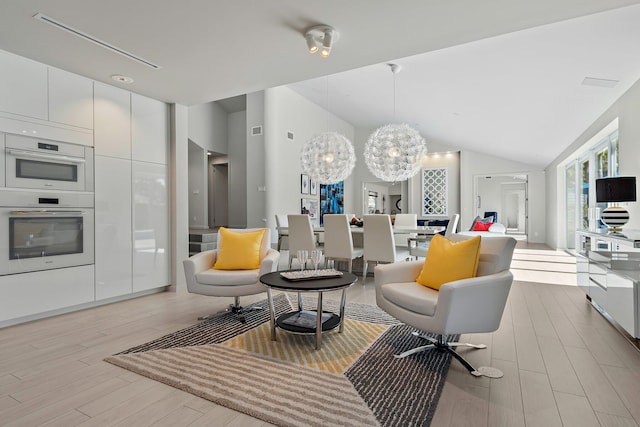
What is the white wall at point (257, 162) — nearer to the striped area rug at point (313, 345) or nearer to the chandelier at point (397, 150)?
the chandelier at point (397, 150)

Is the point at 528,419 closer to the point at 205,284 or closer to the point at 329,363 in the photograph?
the point at 329,363

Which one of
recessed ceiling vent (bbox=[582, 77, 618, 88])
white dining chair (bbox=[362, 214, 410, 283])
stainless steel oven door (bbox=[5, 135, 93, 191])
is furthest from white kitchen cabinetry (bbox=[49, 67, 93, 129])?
recessed ceiling vent (bbox=[582, 77, 618, 88])

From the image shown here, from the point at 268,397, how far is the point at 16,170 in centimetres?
298

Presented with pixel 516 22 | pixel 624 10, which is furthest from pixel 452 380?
pixel 624 10

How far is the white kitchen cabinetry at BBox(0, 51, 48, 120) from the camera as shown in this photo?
2.94m

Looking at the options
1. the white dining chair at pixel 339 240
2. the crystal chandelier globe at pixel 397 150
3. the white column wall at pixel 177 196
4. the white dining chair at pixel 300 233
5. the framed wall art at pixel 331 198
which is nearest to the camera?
the white column wall at pixel 177 196

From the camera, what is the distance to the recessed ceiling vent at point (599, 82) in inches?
146

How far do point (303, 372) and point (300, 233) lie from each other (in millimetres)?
3123

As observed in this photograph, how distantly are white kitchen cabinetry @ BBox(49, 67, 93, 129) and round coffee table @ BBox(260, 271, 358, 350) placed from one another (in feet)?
8.22

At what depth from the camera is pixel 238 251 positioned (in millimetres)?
3354

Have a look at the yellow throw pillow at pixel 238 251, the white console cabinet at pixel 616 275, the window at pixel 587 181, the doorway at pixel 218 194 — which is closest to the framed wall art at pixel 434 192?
the window at pixel 587 181

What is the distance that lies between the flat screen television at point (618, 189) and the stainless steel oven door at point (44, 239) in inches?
199

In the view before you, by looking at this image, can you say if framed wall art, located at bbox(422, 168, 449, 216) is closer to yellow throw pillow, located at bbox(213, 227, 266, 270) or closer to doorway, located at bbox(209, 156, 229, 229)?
doorway, located at bbox(209, 156, 229, 229)

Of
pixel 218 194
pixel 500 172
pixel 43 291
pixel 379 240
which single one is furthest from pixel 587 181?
pixel 218 194
